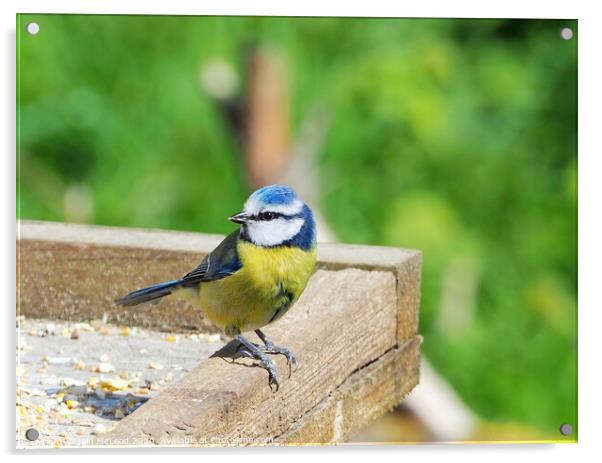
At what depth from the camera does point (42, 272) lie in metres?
1.99

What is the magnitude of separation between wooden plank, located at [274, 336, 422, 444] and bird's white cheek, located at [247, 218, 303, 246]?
0.84ft

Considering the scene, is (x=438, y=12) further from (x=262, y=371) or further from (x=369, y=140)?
(x=262, y=371)

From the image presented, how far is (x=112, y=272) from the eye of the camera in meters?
1.99

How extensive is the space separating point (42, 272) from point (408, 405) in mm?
842

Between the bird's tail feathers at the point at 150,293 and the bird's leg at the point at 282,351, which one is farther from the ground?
the bird's tail feathers at the point at 150,293

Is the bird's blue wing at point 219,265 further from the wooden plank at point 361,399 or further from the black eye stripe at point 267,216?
the wooden plank at point 361,399

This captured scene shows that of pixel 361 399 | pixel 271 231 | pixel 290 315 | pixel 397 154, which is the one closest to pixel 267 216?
pixel 271 231

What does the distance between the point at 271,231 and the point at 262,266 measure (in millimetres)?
53

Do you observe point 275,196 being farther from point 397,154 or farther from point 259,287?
point 397,154

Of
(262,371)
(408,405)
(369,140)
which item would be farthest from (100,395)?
(369,140)

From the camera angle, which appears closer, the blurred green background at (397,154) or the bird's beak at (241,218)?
the bird's beak at (241,218)

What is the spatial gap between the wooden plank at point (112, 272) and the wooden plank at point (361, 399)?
60 millimetres

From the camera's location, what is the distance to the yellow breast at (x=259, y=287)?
1.69 meters

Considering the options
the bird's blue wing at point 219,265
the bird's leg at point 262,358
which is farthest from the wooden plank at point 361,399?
the bird's blue wing at point 219,265
